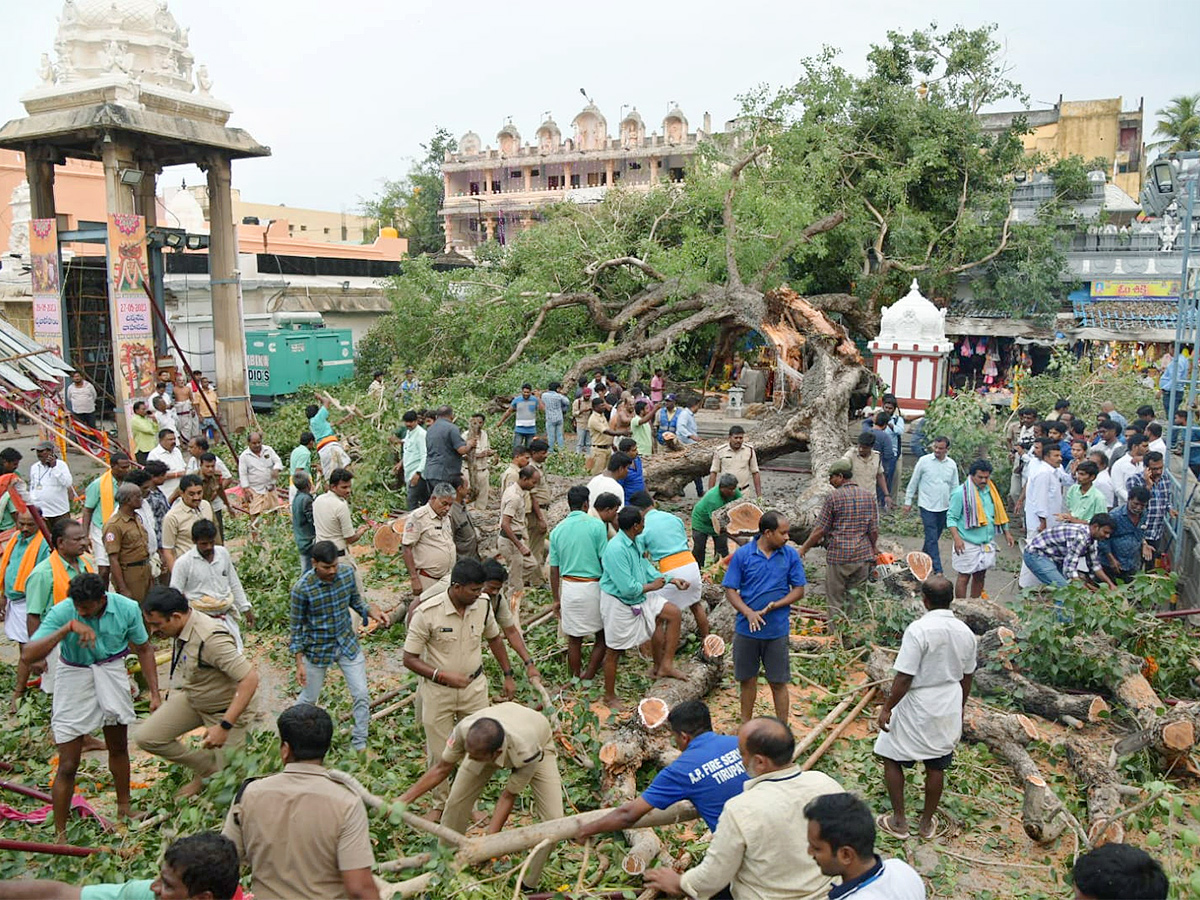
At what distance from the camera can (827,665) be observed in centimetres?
762

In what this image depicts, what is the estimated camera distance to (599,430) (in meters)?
12.3

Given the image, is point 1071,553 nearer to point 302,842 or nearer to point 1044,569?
point 1044,569

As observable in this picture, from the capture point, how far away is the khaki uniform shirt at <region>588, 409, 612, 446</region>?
40.3 feet


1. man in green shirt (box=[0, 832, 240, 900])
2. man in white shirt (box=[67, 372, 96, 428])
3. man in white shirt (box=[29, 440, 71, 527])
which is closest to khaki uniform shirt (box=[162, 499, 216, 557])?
man in white shirt (box=[29, 440, 71, 527])

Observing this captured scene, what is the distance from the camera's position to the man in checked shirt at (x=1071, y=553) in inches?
316

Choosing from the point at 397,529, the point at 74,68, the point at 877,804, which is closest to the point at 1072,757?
the point at 877,804

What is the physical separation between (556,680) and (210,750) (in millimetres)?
2749

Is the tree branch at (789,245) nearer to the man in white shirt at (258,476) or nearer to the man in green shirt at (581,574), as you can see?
the man in white shirt at (258,476)

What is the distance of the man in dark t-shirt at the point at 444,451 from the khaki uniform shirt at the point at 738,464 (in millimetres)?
2717

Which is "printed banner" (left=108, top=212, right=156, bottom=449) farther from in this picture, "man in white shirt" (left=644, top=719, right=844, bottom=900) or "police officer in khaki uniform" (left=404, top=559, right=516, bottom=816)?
"man in white shirt" (left=644, top=719, right=844, bottom=900)

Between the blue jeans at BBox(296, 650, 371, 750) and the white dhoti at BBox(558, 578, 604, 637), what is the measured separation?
1.61 m

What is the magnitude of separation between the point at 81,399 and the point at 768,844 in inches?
632

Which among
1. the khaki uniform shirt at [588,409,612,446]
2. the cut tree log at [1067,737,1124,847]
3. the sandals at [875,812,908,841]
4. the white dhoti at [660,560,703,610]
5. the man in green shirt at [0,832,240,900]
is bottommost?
the sandals at [875,812,908,841]

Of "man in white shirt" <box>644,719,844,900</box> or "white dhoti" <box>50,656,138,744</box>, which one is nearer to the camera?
"man in white shirt" <box>644,719,844,900</box>
